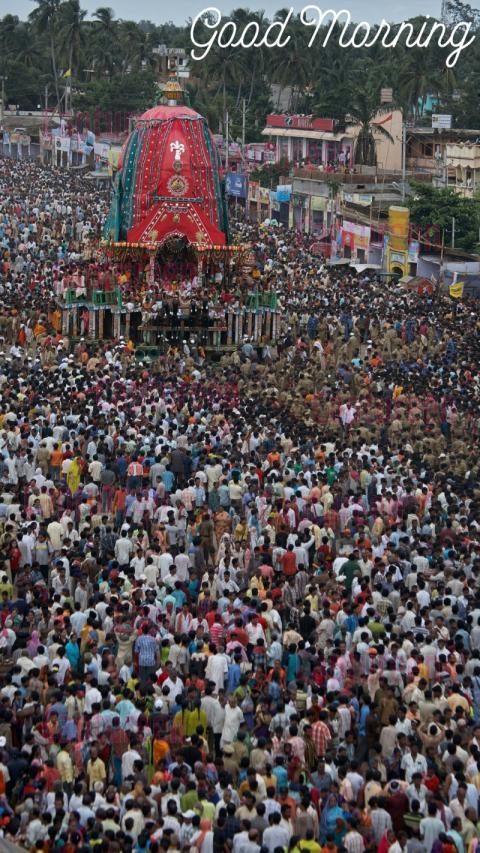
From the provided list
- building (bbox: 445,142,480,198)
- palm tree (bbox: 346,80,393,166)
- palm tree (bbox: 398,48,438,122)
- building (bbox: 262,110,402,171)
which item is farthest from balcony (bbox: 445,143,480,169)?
palm tree (bbox: 398,48,438,122)

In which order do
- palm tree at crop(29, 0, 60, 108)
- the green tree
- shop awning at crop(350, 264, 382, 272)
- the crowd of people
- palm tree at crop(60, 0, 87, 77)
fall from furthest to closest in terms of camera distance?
palm tree at crop(29, 0, 60, 108) < palm tree at crop(60, 0, 87, 77) < shop awning at crop(350, 264, 382, 272) < the green tree < the crowd of people

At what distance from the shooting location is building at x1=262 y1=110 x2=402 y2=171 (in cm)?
6069

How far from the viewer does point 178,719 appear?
13883 millimetres

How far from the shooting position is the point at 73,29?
93000 millimetres

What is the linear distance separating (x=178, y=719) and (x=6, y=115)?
88308 millimetres

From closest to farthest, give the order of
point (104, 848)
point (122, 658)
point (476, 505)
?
point (104, 848) → point (122, 658) → point (476, 505)

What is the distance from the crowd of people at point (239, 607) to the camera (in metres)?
12.1

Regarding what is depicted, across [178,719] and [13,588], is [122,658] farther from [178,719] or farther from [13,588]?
[13,588]

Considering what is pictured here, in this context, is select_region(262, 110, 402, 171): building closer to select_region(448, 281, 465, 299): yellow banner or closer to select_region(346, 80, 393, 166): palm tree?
select_region(346, 80, 393, 166): palm tree

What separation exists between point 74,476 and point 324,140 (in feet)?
150

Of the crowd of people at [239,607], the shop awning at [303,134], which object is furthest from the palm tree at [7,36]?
the crowd of people at [239,607]

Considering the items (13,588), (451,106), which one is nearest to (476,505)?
(13,588)

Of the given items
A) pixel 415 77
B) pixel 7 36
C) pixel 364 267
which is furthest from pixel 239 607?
pixel 7 36

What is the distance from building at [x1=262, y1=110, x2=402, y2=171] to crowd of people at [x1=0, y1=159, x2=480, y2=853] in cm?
3232
